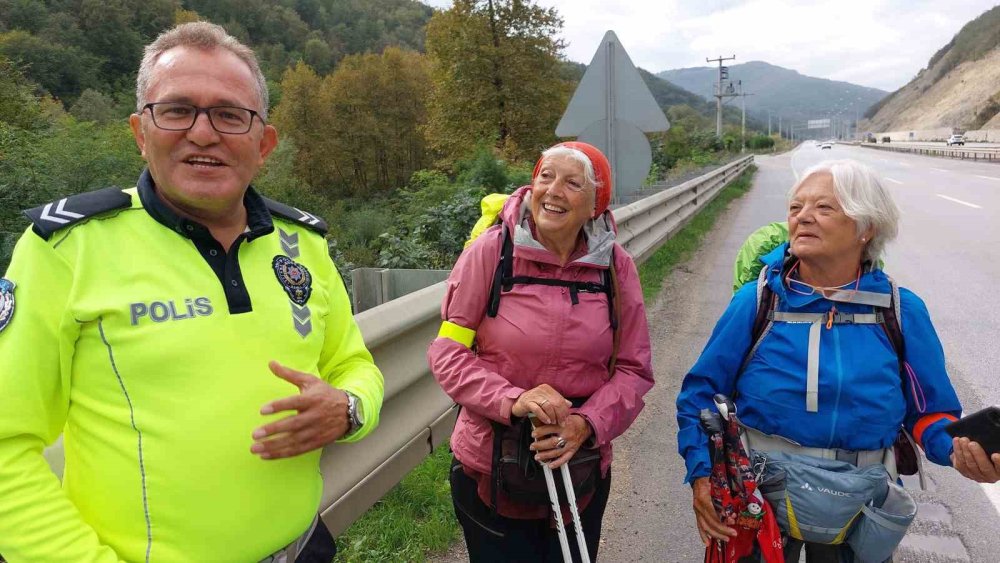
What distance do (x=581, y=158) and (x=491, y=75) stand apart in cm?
2786

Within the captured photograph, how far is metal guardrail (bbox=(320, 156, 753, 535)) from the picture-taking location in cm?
218

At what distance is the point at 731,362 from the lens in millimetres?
2014

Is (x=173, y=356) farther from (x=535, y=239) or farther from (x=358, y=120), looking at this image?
(x=358, y=120)

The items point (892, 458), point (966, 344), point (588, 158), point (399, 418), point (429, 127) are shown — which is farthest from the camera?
point (429, 127)

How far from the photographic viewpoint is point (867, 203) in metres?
1.90

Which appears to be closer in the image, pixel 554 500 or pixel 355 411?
pixel 355 411

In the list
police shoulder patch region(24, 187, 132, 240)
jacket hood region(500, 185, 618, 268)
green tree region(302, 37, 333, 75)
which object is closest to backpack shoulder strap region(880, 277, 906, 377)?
jacket hood region(500, 185, 618, 268)

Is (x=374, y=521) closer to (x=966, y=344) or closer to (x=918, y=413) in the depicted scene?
(x=918, y=413)

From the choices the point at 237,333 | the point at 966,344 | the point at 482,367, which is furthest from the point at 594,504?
the point at 966,344

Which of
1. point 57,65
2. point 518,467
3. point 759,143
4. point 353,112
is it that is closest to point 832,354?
point 518,467

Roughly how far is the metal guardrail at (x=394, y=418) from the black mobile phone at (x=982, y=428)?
1.78 m

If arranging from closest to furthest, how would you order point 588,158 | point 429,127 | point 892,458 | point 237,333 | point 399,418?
1. point 237,333
2. point 892,458
3. point 588,158
4. point 399,418
5. point 429,127

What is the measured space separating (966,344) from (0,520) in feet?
20.2

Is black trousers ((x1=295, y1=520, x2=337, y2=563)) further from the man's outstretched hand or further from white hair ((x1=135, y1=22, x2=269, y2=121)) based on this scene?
white hair ((x1=135, y1=22, x2=269, y2=121))
